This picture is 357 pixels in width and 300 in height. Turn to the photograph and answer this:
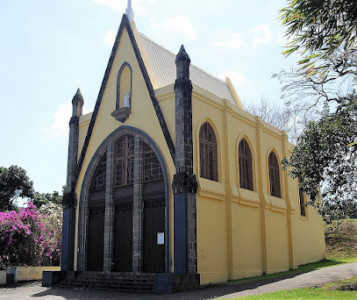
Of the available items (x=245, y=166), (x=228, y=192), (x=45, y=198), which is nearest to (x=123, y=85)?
(x=245, y=166)

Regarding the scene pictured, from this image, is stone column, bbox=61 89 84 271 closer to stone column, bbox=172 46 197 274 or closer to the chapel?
the chapel

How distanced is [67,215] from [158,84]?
26.5 feet

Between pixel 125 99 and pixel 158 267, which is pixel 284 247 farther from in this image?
pixel 125 99

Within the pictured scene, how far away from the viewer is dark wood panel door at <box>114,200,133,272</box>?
19.3 meters

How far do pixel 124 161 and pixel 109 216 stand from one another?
2.66m

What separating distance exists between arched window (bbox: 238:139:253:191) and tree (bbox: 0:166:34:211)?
29.0m

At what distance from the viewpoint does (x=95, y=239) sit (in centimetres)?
2112

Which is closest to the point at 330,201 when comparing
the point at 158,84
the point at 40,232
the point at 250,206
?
the point at 250,206

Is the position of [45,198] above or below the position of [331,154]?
above

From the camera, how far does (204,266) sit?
1747 centimetres

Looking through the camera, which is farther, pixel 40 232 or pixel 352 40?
pixel 40 232

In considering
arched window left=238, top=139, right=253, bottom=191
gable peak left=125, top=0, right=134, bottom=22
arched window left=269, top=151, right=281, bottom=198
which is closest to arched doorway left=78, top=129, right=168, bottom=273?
arched window left=238, top=139, right=253, bottom=191

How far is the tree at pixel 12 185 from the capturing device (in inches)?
1697

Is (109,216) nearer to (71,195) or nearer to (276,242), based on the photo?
(71,195)
